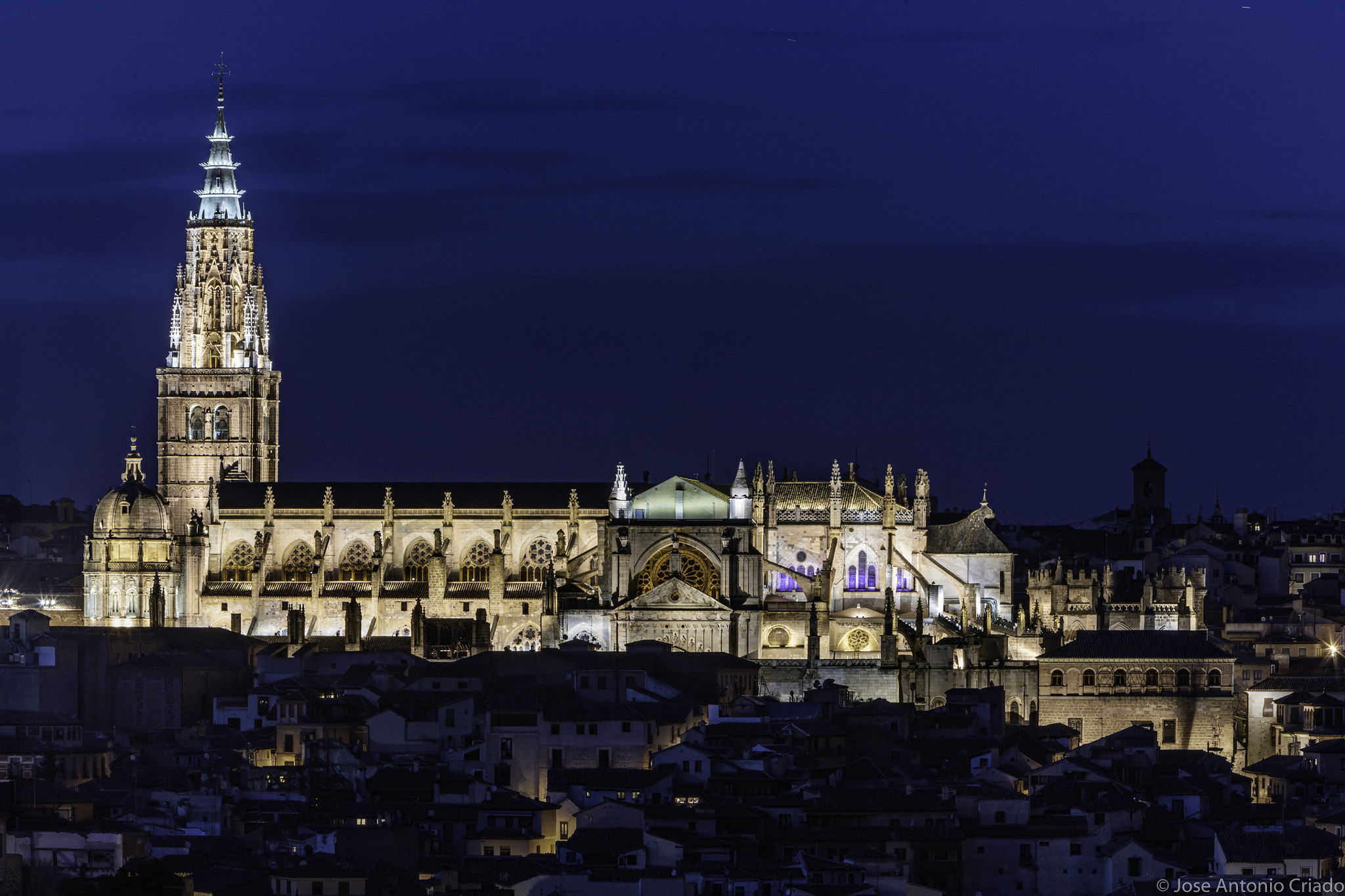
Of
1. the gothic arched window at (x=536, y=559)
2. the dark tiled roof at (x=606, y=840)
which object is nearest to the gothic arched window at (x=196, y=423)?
the gothic arched window at (x=536, y=559)

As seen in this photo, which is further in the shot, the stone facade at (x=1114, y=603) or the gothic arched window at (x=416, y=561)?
the gothic arched window at (x=416, y=561)

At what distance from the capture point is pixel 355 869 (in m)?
72.6

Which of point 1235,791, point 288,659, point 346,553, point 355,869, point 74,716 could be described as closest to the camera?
point 355,869

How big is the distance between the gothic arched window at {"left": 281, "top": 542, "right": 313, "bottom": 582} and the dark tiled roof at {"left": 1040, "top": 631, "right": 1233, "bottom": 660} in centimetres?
3576

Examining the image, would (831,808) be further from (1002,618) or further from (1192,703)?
(1002,618)

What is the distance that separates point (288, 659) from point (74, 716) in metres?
11.8

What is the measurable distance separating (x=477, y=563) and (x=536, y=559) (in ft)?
8.03

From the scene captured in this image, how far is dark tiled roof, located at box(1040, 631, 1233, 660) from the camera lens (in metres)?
112

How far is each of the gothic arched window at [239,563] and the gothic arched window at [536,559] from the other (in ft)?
37.6

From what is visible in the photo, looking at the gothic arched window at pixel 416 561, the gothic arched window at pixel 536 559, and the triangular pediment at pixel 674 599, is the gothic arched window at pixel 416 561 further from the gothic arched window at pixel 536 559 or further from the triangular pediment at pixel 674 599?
the triangular pediment at pixel 674 599

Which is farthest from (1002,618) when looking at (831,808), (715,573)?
(831,808)

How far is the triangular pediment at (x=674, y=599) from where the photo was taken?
124 metres

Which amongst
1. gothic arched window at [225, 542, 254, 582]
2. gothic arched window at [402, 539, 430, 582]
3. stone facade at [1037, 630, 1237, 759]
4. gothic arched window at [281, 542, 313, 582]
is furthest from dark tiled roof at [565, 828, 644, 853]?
gothic arched window at [225, 542, 254, 582]

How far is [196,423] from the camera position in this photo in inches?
5901
